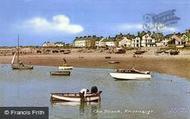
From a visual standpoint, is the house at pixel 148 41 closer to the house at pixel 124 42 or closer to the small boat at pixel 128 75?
the house at pixel 124 42

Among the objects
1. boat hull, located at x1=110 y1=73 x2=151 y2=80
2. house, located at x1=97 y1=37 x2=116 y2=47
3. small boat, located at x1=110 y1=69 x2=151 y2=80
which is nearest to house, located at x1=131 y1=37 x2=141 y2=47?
house, located at x1=97 y1=37 x2=116 y2=47

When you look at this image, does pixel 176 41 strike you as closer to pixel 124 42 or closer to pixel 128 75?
pixel 124 42

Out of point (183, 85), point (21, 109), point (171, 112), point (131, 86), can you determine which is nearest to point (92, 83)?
point (131, 86)

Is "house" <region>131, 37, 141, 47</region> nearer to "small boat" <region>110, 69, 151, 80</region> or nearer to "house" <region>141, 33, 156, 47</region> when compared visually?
"house" <region>141, 33, 156, 47</region>

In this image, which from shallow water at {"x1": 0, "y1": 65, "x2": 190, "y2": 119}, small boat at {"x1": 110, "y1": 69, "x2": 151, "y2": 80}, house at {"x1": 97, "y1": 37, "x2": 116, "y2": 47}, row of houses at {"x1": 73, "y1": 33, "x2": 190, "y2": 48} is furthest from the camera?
house at {"x1": 97, "y1": 37, "x2": 116, "y2": 47}

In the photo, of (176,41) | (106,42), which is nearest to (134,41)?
(106,42)

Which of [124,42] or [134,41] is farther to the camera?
[124,42]

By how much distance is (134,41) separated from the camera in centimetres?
13088

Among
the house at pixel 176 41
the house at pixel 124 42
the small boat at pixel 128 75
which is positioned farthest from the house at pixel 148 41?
the small boat at pixel 128 75

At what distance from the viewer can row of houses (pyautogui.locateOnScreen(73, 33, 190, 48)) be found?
114 m

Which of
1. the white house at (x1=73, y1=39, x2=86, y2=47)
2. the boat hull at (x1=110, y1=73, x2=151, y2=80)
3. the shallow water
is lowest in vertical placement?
the shallow water

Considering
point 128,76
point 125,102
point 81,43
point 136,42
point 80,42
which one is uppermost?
point 80,42

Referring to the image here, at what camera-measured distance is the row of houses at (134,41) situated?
11356cm

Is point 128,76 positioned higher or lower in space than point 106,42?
lower
